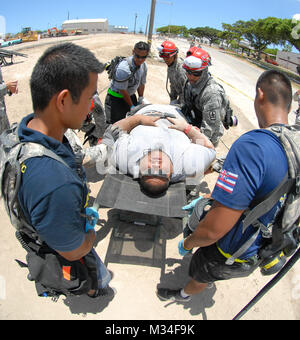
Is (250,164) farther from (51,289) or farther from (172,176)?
(172,176)

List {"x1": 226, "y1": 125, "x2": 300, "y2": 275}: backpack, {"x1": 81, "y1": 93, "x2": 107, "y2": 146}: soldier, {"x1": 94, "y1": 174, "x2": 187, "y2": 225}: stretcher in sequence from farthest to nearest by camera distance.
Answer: {"x1": 81, "y1": 93, "x2": 107, "y2": 146}: soldier < {"x1": 94, "y1": 174, "x2": 187, "y2": 225}: stretcher < {"x1": 226, "y1": 125, "x2": 300, "y2": 275}: backpack

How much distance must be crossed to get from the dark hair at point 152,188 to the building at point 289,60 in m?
33.4

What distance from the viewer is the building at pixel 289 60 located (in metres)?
28.7

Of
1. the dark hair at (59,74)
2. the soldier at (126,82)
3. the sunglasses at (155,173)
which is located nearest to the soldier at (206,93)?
the soldier at (126,82)

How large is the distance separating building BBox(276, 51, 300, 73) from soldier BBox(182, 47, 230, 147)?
32067 mm

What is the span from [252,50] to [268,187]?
5075 cm

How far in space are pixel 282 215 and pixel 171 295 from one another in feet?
4.83

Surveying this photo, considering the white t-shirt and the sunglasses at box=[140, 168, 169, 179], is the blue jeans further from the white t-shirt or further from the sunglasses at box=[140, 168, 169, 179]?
the white t-shirt

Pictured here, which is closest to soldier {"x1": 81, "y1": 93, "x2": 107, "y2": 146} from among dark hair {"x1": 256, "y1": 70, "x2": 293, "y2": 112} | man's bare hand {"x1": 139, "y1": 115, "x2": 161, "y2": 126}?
man's bare hand {"x1": 139, "y1": 115, "x2": 161, "y2": 126}

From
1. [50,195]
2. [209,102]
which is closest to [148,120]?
[209,102]

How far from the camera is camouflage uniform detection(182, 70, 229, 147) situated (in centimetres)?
305

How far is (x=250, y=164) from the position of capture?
1.11m
